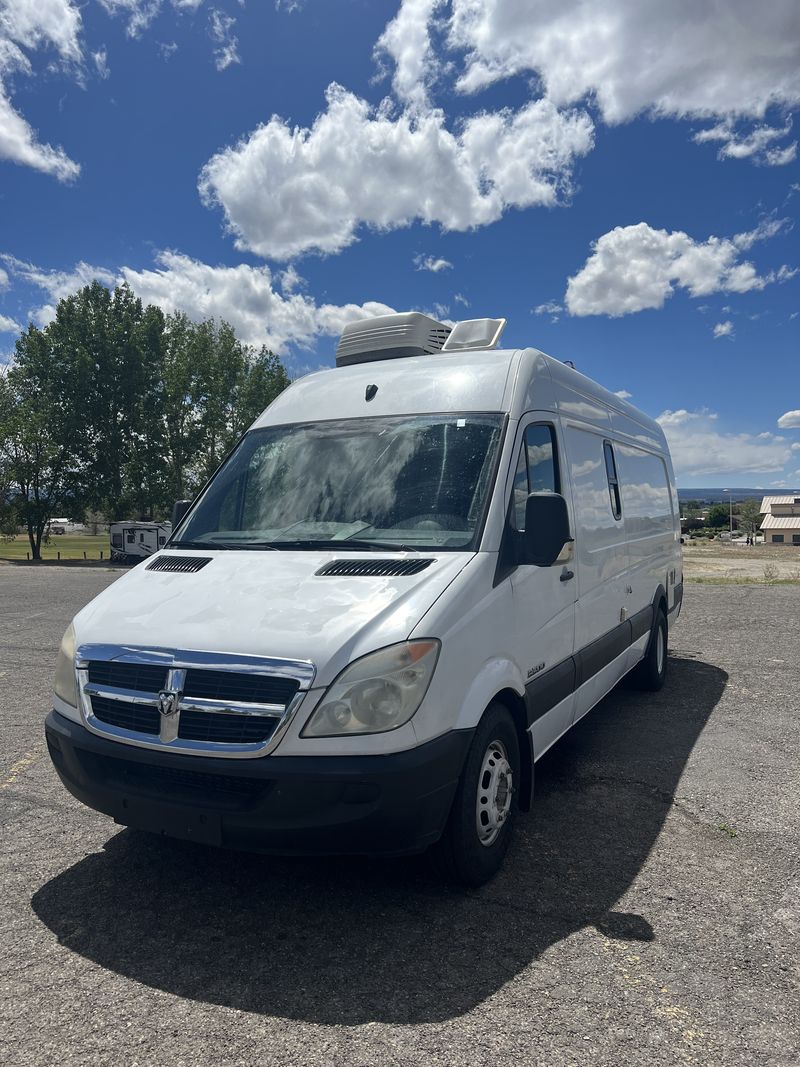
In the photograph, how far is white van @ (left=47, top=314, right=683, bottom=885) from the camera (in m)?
2.89

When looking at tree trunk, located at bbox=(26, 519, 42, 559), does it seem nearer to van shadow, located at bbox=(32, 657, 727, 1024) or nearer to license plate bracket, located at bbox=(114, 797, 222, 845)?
van shadow, located at bbox=(32, 657, 727, 1024)

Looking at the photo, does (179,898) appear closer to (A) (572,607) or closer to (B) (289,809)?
(B) (289,809)

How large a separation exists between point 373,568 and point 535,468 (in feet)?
4.13

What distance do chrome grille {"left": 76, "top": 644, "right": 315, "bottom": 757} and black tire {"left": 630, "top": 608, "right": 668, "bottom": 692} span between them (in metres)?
5.02

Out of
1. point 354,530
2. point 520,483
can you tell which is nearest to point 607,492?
point 520,483

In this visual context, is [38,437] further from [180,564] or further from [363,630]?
[363,630]

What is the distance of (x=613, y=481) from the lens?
588 cm

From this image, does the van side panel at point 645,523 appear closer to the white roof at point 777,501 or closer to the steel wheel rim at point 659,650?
the steel wheel rim at point 659,650

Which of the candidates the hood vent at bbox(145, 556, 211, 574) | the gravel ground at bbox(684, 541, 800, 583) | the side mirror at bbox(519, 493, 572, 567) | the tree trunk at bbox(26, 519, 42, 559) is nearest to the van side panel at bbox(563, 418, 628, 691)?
the side mirror at bbox(519, 493, 572, 567)

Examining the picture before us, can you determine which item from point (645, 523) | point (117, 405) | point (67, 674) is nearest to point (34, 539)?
point (117, 405)

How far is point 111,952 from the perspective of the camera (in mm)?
2941

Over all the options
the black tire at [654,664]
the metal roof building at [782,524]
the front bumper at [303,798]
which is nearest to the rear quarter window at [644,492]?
the black tire at [654,664]

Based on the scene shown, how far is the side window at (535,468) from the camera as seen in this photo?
3.87m

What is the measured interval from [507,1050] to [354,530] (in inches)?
88.0
